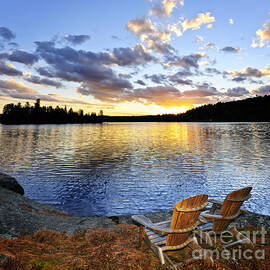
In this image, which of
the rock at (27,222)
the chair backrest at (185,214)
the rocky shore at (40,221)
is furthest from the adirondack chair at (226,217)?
the rock at (27,222)

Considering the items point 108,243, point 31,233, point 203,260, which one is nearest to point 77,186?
point 31,233

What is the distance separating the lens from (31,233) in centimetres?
646

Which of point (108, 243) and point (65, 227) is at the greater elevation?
point (108, 243)

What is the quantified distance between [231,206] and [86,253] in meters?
4.18

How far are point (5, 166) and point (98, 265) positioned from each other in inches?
868

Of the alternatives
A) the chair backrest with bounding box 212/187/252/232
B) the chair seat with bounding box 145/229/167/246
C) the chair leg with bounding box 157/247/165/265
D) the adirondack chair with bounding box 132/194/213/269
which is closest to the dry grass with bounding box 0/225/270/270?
the chair leg with bounding box 157/247/165/265

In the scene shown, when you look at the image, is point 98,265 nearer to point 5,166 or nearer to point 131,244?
point 131,244

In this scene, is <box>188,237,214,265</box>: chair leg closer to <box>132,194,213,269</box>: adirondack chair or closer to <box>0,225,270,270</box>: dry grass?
<box>132,194,213,269</box>: adirondack chair

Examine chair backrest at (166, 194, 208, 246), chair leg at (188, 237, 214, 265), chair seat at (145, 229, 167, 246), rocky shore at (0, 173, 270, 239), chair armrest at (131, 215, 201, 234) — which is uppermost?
chair backrest at (166, 194, 208, 246)

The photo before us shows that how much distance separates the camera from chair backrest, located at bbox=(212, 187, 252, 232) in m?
5.10

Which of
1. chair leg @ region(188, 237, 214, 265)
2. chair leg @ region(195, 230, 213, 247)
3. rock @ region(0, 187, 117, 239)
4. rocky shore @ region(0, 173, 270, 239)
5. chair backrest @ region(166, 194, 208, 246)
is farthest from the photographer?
rocky shore @ region(0, 173, 270, 239)

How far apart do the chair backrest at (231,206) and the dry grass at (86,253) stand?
3.02 ft

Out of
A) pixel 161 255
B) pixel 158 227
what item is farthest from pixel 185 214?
pixel 161 255

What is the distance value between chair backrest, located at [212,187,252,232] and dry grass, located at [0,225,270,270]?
920mm
